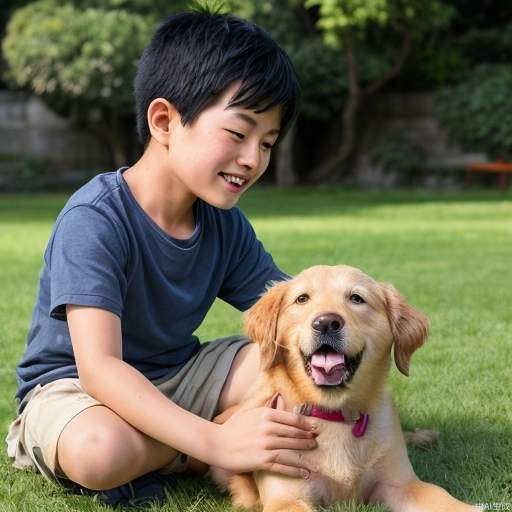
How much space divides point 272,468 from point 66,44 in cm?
1773

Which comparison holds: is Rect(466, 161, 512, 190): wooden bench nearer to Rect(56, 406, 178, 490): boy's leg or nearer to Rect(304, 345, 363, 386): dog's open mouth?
Rect(304, 345, 363, 386): dog's open mouth

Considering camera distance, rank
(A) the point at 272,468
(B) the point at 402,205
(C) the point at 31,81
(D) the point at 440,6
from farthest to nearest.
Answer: (C) the point at 31,81
(D) the point at 440,6
(B) the point at 402,205
(A) the point at 272,468

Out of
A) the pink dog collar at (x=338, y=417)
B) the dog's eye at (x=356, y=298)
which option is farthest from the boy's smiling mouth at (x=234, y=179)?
the pink dog collar at (x=338, y=417)

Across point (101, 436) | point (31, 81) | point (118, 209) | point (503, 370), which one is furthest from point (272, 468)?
point (31, 81)

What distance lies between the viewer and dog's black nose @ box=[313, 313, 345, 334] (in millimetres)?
2721

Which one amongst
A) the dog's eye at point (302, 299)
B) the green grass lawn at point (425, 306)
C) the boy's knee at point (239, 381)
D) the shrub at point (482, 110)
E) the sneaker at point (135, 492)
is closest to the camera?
the dog's eye at point (302, 299)

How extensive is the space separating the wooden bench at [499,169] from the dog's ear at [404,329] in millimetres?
17225

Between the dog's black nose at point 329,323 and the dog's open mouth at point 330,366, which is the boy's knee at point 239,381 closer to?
the dog's open mouth at point 330,366

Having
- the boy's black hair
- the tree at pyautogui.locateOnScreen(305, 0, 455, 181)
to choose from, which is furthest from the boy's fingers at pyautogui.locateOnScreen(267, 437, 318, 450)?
the tree at pyautogui.locateOnScreen(305, 0, 455, 181)

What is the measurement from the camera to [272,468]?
2.77 meters

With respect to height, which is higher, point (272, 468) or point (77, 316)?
point (77, 316)

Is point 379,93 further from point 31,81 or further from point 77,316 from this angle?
point 77,316

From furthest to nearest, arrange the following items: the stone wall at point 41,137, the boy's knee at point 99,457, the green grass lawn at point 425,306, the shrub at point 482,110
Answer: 1. the stone wall at point 41,137
2. the shrub at point 482,110
3. the green grass lawn at point 425,306
4. the boy's knee at point 99,457

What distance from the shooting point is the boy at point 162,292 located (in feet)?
9.21
